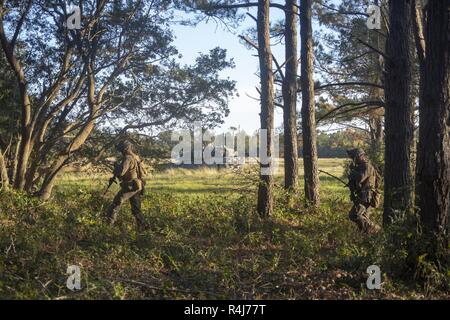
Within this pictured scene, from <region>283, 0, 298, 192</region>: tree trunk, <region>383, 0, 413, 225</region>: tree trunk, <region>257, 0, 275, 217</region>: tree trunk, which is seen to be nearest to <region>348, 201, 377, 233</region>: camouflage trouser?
<region>383, 0, 413, 225</region>: tree trunk

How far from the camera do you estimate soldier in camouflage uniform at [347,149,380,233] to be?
419 inches

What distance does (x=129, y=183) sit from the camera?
11.2 m

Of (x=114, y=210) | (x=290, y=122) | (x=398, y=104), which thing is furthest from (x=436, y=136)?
(x=290, y=122)

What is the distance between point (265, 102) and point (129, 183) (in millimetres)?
3595

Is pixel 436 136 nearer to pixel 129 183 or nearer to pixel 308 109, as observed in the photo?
pixel 129 183

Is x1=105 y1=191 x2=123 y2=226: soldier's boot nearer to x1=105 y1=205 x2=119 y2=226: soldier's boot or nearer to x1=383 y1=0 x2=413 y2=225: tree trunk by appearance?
x1=105 y1=205 x2=119 y2=226: soldier's boot

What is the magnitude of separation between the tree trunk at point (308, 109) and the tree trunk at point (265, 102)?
182 centimetres

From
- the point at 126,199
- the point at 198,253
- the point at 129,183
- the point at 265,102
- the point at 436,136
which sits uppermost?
the point at 265,102

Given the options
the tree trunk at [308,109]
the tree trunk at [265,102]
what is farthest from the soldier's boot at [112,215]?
the tree trunk at [308,109]

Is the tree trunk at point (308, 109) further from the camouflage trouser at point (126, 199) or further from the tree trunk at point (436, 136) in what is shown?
the tree trunk at point (436, 136)

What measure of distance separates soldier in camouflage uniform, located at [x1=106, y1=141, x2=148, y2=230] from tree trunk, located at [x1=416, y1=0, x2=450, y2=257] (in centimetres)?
596

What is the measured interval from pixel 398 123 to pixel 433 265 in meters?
2.99

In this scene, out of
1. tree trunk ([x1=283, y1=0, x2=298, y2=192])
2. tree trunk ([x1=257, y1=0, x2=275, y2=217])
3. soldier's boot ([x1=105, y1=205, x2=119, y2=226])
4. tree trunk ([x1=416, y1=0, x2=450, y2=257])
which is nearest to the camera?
tree trunk ([x1=416, y1=0, x2=450, y2=257])

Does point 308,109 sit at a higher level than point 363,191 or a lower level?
higher
